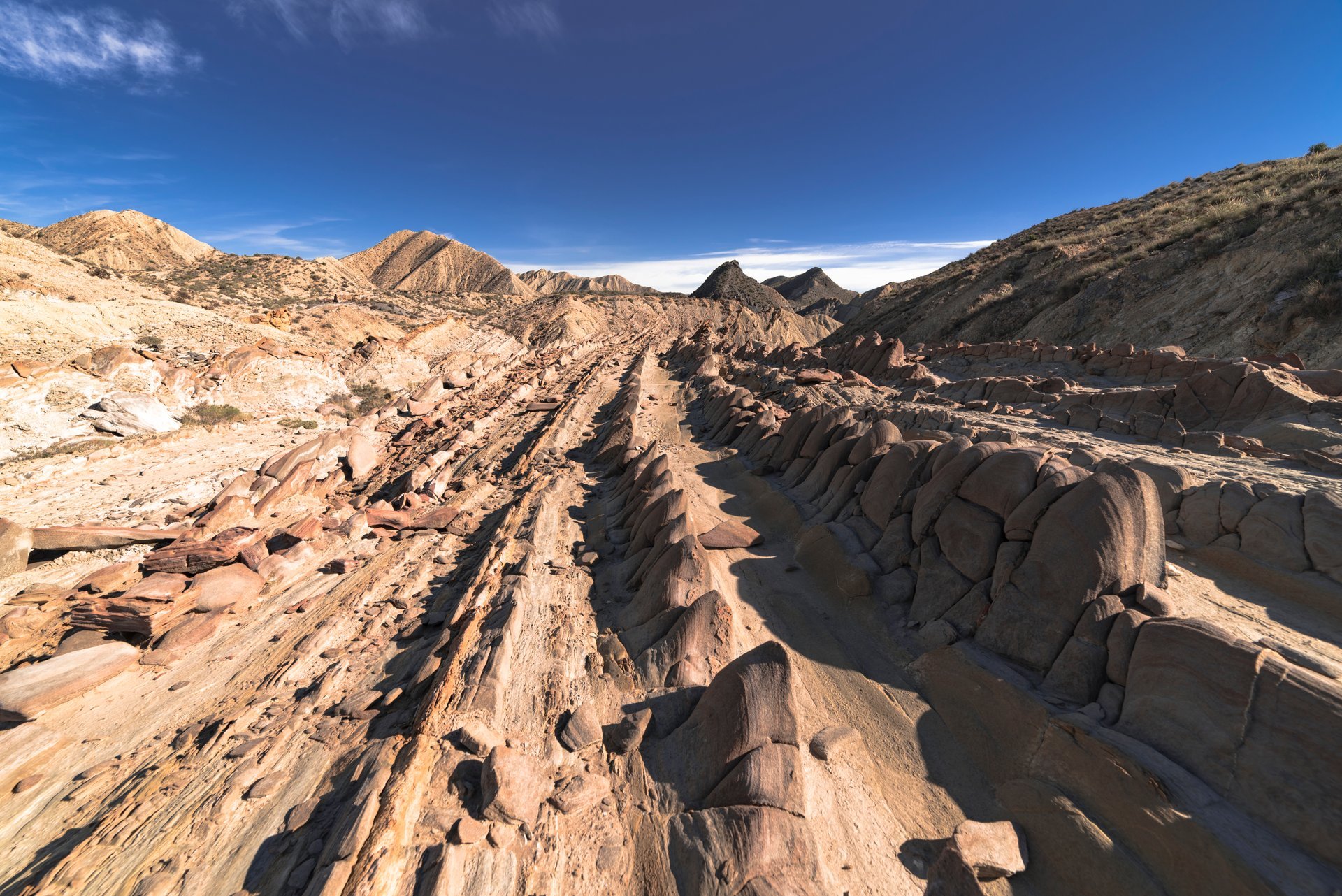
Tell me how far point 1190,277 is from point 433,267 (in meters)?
95.1

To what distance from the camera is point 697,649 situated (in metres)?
4.95

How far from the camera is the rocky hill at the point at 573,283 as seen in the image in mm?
132625

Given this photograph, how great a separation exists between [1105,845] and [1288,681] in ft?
4.77

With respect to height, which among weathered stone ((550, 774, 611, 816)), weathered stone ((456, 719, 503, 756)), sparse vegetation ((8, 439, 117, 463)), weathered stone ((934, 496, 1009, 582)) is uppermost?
sparse vegetation ((8, 439, 117, 463))

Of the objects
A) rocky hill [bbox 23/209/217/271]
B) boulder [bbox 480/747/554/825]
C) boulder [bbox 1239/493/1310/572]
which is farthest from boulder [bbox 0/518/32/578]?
rocky hill [bbox 23/209/217/271]

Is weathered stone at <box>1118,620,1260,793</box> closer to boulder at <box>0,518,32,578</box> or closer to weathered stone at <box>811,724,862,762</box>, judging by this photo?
weathered stone at <box>811,724,862,762</box>

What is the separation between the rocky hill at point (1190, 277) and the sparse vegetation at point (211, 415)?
30656 millimetres

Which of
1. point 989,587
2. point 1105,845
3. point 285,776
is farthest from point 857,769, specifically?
point 285,776

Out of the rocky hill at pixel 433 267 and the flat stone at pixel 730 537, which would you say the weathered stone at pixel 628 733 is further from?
the rocky hill at pixel 433 267

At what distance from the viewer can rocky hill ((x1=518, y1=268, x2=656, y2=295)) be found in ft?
435

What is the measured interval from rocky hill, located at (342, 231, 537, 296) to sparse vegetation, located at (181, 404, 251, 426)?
69.2 m

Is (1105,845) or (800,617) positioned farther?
(800,617)

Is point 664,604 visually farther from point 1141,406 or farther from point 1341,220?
point 1341,220

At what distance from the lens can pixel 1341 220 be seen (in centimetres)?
1535
